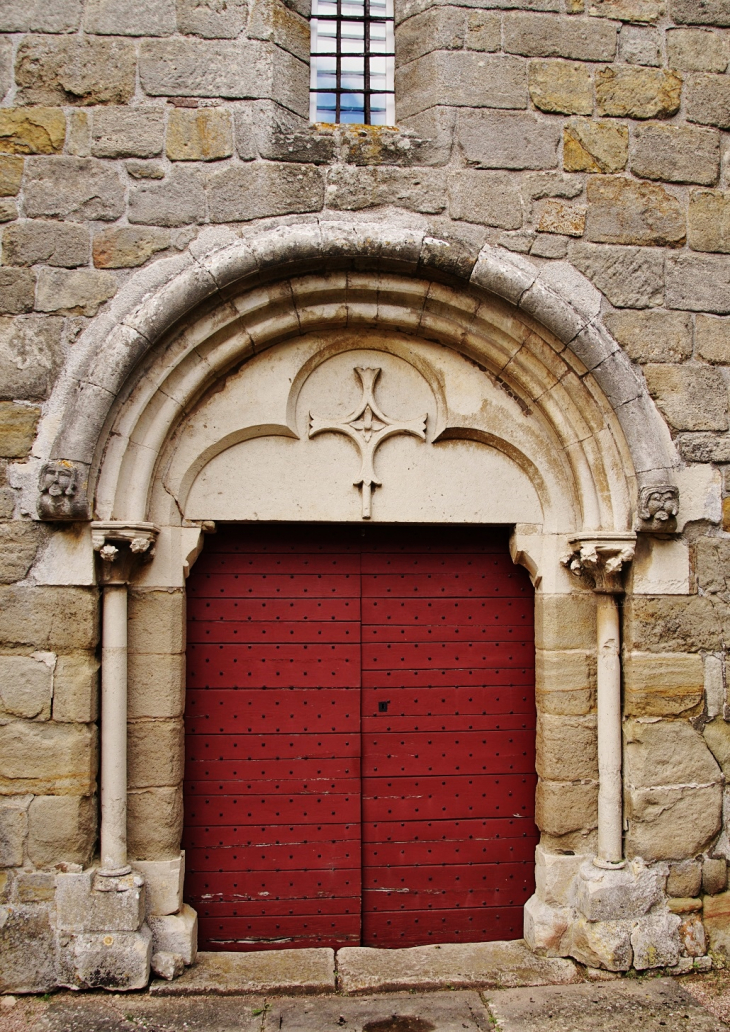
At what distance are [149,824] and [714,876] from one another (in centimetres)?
260

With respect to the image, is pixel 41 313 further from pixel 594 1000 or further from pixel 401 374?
pixel 594 1000

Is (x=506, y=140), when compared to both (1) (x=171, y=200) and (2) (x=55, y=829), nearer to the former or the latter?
(1) (x=171, y=200)

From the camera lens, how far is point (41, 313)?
3449 mm

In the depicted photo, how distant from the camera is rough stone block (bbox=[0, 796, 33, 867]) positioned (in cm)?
330

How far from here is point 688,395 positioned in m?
3.64

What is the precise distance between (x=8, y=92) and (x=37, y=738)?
9.49 ft

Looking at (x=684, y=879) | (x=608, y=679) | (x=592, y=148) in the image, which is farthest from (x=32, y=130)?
(x=684, y=879)

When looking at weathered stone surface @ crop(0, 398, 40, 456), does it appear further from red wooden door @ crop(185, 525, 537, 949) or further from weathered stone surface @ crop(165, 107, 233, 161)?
weathered stone surface @ crop(165, 107, 233, 161)

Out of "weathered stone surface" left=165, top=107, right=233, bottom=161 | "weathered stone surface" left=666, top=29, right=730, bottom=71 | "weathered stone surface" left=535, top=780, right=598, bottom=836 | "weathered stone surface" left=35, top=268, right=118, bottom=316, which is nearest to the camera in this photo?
"weathered stone surface" left=35, top=268, right=118, bottom=316

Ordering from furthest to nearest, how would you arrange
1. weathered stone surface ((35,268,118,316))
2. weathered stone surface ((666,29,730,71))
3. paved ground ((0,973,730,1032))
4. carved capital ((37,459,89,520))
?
weathered stone surface ((666,29,730,71)) < weathered stone surface ((35,268,118,316)) < carved capital ((37,459,89,520)) < paved ground ((0,973,730,1032))

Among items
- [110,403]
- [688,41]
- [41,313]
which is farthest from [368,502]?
[688,41]

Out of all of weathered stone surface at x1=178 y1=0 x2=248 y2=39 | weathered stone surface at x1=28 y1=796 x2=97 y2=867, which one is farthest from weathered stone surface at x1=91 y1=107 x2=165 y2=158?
weathered stone surface at x1=28 y1=796 x2=97 y2=867

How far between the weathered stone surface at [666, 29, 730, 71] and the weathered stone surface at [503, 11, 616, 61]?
11.7 inches

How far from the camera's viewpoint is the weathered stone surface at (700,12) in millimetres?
3791
